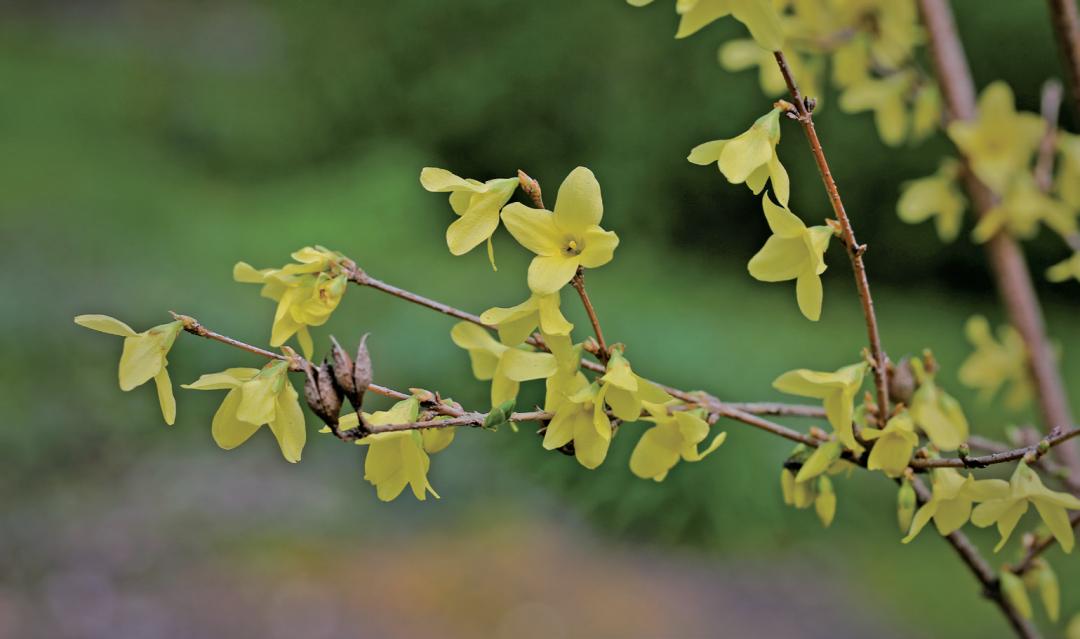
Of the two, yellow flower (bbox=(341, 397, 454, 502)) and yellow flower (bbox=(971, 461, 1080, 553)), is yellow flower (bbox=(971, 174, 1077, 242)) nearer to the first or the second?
yellow flower (bbox=(971, 461, 1080, 553))

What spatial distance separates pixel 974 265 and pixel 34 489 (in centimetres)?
289

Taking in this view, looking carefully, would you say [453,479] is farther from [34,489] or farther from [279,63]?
[279,63]

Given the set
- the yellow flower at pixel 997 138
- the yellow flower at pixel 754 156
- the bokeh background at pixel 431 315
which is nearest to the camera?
the yellow flower at pixel 754 156

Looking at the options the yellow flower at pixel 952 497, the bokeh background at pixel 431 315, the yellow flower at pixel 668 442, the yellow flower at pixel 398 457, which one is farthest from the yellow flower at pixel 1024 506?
the bokeh background at pixel 431 315

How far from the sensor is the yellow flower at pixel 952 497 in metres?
0.39

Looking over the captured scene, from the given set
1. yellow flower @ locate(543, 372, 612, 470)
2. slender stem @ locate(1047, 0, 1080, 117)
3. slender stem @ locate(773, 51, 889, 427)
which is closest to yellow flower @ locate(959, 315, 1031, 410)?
slender stem @ locate(1047, 0, 1080, 117)

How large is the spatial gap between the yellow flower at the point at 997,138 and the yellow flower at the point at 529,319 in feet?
1.59

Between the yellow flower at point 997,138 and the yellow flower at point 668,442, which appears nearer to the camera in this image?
the yellow flower at point 668,442

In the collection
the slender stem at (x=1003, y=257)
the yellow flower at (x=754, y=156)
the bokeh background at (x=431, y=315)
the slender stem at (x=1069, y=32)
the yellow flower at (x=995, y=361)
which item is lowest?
the bokeh background at (x=431, y=315)

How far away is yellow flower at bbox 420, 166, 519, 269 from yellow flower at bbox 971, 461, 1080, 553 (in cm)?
21

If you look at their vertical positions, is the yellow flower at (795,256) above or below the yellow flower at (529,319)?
above

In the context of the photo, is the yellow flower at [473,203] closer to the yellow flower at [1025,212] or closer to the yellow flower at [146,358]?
the yellow flower at [146,358]

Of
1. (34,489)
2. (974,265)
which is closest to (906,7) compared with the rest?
(34,489)

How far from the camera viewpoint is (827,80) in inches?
97.0
